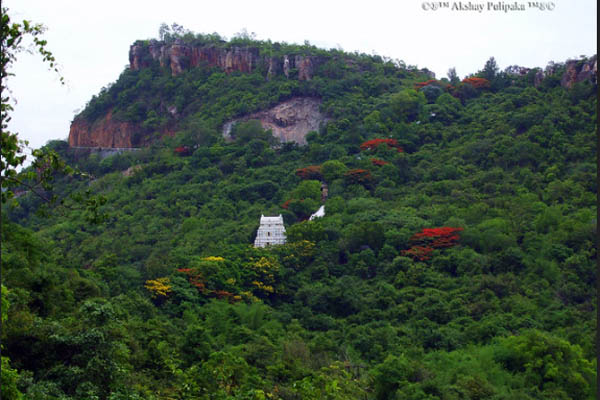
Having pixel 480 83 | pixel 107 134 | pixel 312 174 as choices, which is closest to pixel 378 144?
pixel 312 174

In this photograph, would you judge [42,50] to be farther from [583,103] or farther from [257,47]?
[257,47]

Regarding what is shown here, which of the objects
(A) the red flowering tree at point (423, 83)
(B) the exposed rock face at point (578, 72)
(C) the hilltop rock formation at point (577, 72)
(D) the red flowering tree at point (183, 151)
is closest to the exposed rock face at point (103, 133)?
(D) the red flowering tree at point (183, 151)

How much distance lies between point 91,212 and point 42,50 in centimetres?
137

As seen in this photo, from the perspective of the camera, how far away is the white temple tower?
32938 millimetres

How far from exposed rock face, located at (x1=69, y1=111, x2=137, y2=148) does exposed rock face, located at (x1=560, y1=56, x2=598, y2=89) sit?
83.4 ft

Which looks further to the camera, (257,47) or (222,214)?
(257,47)

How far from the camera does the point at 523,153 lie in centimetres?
3647

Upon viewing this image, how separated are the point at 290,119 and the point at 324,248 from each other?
1802cm

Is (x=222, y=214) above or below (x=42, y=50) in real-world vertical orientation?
below

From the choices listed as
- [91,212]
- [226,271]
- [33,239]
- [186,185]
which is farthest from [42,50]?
[186,185]

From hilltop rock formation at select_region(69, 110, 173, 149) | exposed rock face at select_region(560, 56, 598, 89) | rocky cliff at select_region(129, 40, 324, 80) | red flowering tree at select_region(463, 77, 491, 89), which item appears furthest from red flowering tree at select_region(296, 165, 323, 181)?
exposed rock face at select_region(560, 56, 598, 89)

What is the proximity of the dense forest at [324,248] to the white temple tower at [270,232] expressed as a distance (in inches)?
18.7

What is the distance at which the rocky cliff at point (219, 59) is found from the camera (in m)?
50.4

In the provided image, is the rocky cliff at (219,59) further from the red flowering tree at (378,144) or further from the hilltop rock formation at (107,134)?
the red flowering tree at (378,144)
